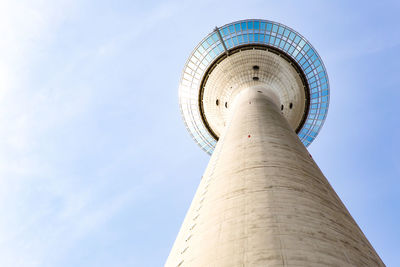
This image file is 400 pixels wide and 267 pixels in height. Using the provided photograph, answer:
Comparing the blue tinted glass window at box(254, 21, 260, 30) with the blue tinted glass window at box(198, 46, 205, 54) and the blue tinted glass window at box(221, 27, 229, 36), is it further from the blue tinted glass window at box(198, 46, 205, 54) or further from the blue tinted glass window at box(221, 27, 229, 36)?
the blue tinted glass window at box(198, 46, 205, 54)

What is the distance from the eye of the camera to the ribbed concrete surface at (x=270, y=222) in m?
A: 5.93

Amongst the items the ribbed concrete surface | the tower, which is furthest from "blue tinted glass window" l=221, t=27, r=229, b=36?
the ribbed concrete surface

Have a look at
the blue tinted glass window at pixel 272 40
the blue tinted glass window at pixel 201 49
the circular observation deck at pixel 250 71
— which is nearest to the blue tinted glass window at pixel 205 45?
the circular observation deck at pixel 250 71

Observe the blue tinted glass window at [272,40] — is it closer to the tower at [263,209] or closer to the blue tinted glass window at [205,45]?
the tower at [263,209]

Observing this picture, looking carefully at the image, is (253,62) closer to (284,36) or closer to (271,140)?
(284,36)

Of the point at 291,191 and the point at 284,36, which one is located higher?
the point at 284,36

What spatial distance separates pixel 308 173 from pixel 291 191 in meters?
2.50

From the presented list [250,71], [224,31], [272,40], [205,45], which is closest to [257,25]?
[272,40]

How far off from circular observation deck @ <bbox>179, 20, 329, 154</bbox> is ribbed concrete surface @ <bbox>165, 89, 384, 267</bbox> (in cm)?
1720

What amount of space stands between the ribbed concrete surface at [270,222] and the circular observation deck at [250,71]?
17.2m

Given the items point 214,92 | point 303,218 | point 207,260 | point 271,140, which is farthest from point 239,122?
point 214,92

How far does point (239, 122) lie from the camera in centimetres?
1697

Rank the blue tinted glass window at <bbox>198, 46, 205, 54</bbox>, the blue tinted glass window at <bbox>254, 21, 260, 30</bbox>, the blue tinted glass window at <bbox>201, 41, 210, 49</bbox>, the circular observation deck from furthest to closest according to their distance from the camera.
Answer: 1. the blue tinted glass window at <bbox>198, 46, 205, 54</bbox>
2. the blue tinted glass window at <bbox>201, 41, 210, 49</bbox>
3. the blue tinted glass window at <bbox>254, 21, 260, 30</bbox>
4. the circular observation deck

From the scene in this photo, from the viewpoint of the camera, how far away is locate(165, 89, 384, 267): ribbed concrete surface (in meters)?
5.93
